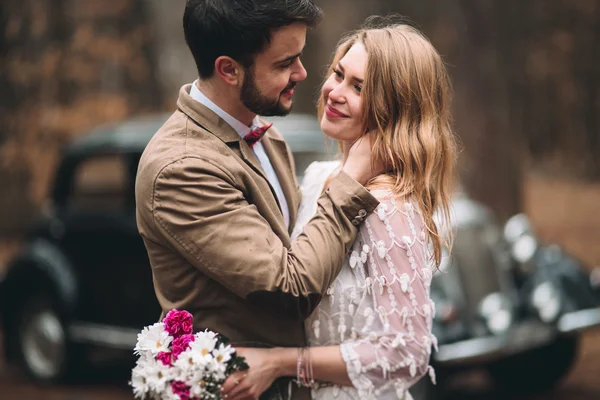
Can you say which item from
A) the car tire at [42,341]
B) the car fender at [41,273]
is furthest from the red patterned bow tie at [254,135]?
the car tire at [42,341]

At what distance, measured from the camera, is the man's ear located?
8.26 feet

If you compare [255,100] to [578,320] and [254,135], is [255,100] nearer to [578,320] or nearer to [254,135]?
[254,135]

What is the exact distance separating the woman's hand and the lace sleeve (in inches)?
9.4

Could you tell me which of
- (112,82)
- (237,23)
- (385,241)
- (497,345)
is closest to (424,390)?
(497,345)

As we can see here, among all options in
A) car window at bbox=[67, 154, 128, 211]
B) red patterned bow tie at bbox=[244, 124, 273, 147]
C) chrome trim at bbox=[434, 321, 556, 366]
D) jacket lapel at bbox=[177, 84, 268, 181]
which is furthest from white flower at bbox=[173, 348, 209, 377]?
car window at bbox=[67, 154, 128, 211]

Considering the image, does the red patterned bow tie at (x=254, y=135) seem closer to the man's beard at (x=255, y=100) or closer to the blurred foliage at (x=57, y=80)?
the man's beard at (x=255, y=100)

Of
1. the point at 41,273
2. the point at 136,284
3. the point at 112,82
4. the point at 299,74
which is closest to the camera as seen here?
the point at 299,74

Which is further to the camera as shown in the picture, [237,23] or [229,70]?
[229,70]

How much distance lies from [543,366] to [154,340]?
4.58 m

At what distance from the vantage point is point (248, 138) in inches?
104

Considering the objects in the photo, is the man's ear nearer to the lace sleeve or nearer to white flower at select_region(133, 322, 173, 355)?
the lace sleeve

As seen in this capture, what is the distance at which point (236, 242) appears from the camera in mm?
2287

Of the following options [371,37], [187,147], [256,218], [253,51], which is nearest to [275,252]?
[256,218]

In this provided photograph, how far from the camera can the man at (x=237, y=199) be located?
2.30 metres
